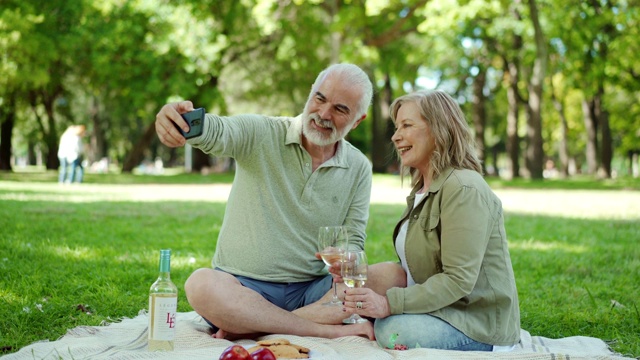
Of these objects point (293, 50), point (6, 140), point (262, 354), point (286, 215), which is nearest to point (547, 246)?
point (286, 215)

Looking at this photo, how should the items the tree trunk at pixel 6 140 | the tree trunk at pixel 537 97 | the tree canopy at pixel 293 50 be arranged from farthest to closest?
the tree trunk at pixel 6 140 → the tree canopy at pixel 293 50 → the tree trunk at pixel 537 97

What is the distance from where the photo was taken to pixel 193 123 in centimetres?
393

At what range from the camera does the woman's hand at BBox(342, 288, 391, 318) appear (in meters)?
4.00

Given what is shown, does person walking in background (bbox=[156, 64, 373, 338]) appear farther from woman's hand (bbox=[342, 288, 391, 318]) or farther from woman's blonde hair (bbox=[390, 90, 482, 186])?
woman's blonde hair (bbox=[390, 90, 482, 186])

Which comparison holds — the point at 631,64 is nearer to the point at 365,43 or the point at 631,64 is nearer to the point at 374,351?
the point at 365,43

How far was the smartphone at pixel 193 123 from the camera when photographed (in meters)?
3.92

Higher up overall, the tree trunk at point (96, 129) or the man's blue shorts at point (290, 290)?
the tree trunk at point (96, 129)

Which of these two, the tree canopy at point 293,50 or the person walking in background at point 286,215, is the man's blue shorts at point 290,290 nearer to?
the person walking in background at point 286,215

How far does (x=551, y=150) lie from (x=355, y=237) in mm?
64676

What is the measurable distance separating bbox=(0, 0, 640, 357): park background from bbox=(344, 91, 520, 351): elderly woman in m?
0.80

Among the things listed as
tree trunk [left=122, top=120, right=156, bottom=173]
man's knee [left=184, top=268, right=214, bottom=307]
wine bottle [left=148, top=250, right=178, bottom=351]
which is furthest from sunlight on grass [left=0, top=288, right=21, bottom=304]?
tree trunk [left=122, top=120, right=156, bottom=173]

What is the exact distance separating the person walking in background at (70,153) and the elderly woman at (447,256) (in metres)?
18.1

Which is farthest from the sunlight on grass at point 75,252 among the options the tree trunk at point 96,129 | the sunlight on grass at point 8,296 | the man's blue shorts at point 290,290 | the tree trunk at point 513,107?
the tree trunk at point 96,129

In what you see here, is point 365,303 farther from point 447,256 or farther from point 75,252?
point 75,252
